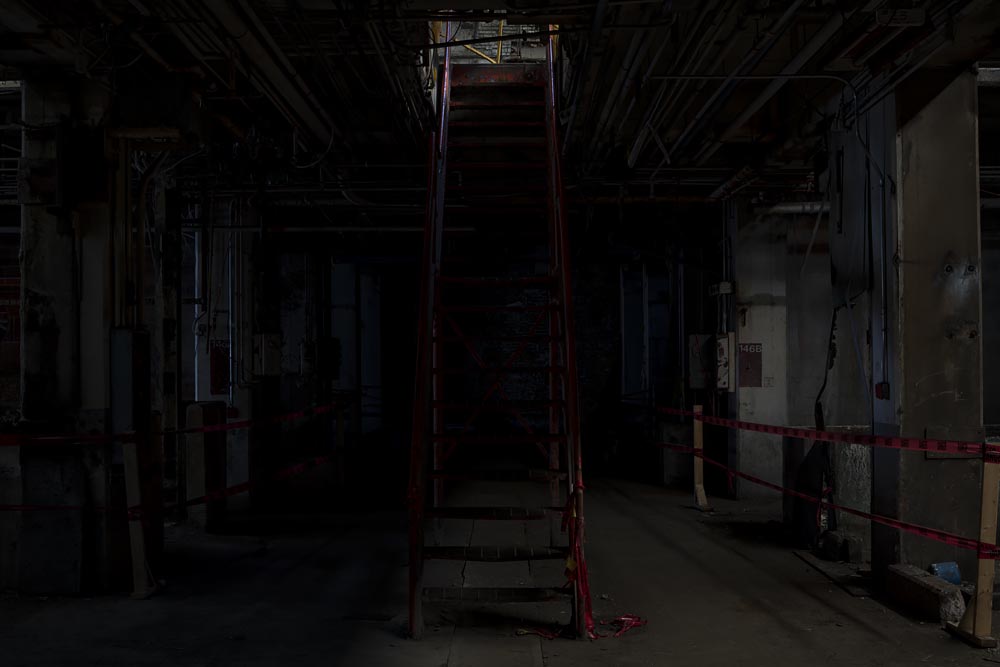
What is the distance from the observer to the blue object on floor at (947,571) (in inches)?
198

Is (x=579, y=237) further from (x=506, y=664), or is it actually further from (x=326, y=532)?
(x=506, y=664)

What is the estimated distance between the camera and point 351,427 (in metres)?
13.1

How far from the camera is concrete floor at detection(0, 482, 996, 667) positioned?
13.2 ft

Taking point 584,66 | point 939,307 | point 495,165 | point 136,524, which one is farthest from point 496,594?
point 495,165

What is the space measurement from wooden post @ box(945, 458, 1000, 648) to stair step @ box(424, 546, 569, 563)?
2278 mm

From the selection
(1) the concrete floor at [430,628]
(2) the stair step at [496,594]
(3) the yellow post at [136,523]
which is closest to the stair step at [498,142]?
(1) the concrete floor at [430,628]

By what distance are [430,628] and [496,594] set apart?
0.45 metres

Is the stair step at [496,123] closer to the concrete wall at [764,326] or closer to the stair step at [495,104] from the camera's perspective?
the stair step at [495,104]

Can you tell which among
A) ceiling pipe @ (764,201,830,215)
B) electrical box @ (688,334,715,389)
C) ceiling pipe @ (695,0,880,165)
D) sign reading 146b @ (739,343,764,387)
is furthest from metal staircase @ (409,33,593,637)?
ceiling pipe @ (764,201,830,215)

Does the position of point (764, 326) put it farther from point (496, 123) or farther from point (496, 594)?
point (496, 594)

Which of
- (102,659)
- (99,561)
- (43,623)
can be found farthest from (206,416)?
(102,659)

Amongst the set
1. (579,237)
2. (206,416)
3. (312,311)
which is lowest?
(206,416)

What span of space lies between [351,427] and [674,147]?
8053mm

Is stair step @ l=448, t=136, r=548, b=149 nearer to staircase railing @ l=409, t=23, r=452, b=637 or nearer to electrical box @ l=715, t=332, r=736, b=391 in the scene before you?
staircase railing @ l=409, t=23, r=452, b=637
